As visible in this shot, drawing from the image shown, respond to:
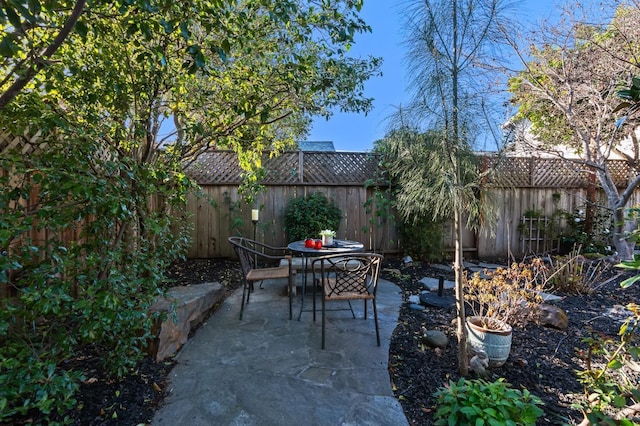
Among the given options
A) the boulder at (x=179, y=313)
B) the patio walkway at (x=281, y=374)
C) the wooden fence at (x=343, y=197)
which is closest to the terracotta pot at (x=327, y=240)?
the patio walkway at (x=281, y=374)

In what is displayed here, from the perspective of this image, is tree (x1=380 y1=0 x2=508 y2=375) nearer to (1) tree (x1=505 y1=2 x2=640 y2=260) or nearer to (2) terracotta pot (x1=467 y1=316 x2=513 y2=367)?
(2) terracotta pot (x1=467 y1=316 x2=513 y2=367)

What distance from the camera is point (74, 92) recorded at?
1908 millimetres

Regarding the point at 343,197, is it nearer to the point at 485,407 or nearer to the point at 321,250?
the point at 321,250

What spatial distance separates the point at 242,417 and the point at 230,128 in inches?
78.7

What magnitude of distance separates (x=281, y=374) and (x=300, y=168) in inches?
144

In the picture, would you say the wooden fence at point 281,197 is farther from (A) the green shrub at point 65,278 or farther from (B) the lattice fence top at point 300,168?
(A) the green shrub at point 65,278

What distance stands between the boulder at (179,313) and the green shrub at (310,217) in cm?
173

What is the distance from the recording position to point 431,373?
2.00 metres

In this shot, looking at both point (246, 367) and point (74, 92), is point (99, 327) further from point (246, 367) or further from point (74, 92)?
point (74, 92)

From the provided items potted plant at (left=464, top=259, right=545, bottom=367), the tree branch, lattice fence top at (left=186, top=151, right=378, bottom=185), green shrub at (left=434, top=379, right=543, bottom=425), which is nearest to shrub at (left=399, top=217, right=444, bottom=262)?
lattice fence top at (left=186, top=151, right=378, bottom=185)

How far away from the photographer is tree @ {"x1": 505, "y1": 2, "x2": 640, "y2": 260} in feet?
13.7

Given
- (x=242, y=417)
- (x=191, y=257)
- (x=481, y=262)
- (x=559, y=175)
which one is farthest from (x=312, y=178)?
(x=559, y=175)

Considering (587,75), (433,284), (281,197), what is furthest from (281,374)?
(587,75)

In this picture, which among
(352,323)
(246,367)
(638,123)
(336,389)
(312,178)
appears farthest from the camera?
(312,178)
